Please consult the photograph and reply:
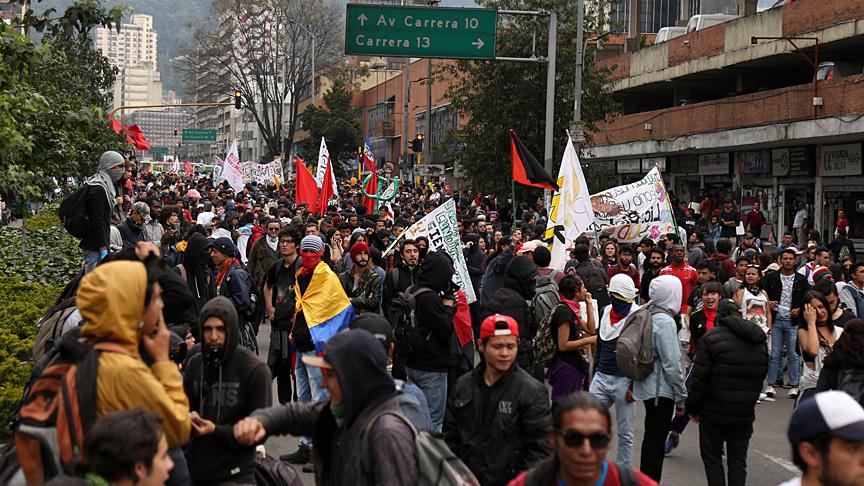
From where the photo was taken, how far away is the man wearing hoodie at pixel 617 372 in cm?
847

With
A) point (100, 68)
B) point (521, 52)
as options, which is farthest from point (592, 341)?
point (100, 68)

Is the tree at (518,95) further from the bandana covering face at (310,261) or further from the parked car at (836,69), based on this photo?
the bandana covering face at (310,261)

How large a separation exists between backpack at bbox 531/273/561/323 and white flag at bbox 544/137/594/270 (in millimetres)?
6042

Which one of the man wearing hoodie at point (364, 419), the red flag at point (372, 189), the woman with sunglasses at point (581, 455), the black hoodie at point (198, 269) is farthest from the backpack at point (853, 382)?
the red flag at point (372, 189)

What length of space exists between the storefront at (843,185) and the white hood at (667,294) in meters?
21.6

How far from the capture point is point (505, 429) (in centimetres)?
589

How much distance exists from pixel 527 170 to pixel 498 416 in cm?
1348

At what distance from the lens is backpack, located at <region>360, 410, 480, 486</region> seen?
13.9ft

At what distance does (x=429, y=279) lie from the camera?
29.1 ft

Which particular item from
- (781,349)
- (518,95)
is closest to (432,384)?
(781,349)

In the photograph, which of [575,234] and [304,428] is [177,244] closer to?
[575,234]

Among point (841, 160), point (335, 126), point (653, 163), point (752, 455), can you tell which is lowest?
point (752, 455)

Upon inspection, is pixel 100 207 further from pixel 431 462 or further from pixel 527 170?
pixel 527 170

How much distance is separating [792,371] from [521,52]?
16834 millimetres
